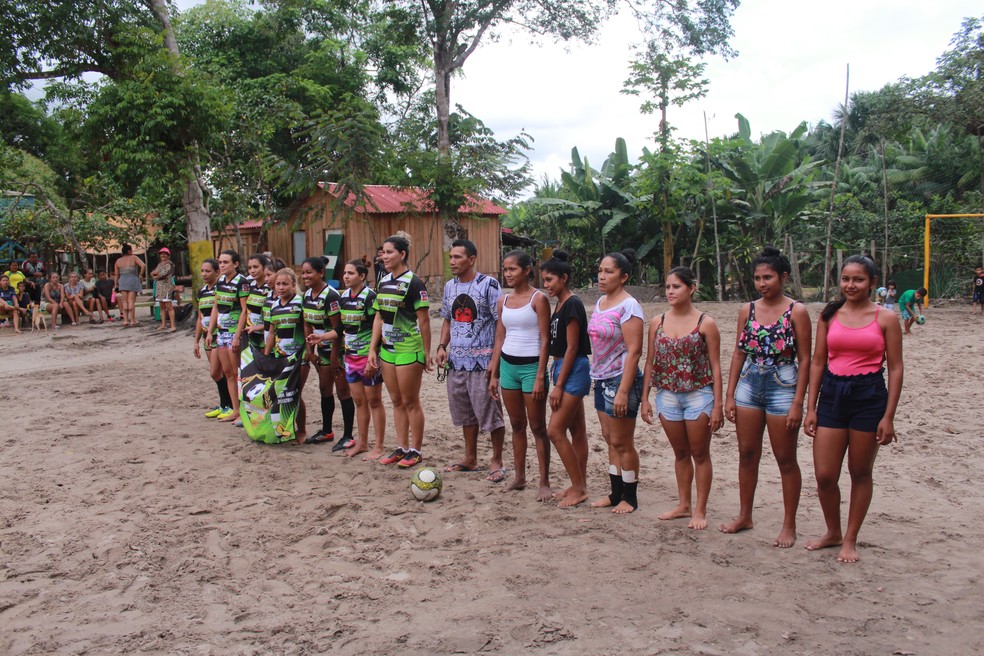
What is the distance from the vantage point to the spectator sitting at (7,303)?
16.1 m

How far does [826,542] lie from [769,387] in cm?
94

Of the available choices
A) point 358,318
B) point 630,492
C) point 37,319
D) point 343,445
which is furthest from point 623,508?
point 37,319

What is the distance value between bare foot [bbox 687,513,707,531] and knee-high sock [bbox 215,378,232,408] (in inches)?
205

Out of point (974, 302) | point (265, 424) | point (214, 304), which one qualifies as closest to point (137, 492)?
point (265, 424)

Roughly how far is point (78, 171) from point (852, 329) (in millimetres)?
28557

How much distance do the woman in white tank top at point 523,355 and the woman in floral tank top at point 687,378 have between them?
0.76 metres

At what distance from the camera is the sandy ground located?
140 inches

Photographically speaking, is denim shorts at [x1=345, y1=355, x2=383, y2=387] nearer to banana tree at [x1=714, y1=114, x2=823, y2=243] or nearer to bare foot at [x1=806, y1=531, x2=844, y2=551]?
bare foot at [x1=806, y1=531, x2=844, y2=551]

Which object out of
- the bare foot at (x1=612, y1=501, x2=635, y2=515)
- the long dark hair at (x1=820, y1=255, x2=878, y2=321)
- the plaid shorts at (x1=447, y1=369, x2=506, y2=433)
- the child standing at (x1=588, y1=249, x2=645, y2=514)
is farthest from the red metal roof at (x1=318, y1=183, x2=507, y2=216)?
the long dark hair at (x1=820, y1=255, x2=878, y2=321)

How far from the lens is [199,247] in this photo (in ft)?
52.3

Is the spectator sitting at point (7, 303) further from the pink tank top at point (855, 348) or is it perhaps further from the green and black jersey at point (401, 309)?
the pink tank top at point (855, 348)

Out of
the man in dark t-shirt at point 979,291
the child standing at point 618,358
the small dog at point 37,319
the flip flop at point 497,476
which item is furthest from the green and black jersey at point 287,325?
the man in dark t-shirt at point 979,291

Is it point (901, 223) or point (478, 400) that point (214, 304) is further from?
point (901, 223)

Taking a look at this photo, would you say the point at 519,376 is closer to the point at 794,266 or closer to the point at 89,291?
the point at 794,266
